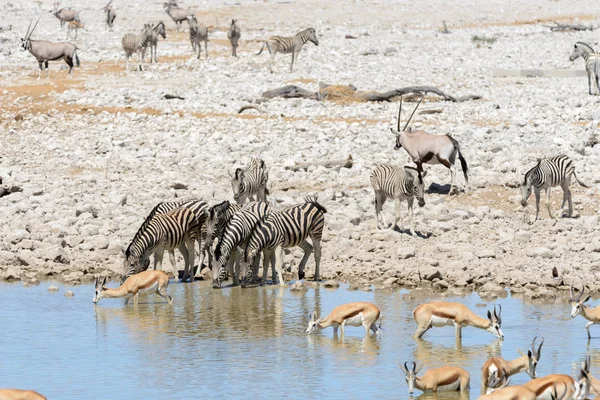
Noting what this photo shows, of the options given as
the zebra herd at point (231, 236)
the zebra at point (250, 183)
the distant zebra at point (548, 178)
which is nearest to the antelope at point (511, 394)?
the zebra herd at point (231, 236)

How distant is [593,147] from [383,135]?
12.9 ft

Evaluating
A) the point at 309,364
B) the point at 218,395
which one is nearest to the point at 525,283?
the point at 309,364

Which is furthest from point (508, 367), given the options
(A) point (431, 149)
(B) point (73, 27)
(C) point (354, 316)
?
(B) point (73, 27)

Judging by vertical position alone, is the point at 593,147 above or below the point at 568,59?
below

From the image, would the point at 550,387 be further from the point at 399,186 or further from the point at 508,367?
the point at 399,186

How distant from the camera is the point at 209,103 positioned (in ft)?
88.4

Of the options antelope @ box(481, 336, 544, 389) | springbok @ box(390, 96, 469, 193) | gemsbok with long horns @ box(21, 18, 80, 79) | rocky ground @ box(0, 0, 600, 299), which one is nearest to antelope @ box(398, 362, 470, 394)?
antelope @ box(481, 336, 544, 389)

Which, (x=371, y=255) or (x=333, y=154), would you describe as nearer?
(x=371, y=255)

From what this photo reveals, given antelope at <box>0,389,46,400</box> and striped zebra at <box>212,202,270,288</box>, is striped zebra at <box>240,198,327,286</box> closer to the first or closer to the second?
striped zebra at <box>212,202,270,288</box>

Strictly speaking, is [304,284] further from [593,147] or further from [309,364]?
[593,147]

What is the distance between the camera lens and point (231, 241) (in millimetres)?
13984

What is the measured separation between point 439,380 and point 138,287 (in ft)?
16.0

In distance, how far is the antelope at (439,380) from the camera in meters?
9.19

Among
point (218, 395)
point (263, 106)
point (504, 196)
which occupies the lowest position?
point (218, 395)
